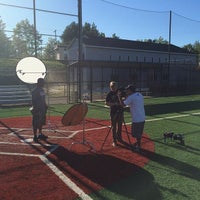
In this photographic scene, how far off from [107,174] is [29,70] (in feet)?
19.2

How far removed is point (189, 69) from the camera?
2947 cm

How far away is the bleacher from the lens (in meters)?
18.4

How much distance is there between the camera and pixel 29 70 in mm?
10125

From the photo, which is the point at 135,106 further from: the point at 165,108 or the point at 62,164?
the point at 165,108

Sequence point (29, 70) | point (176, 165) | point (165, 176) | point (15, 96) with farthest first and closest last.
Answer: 1. point (15, 96)
2. point (29, 70)
3. point (176, 165)
4. point (165, 176)

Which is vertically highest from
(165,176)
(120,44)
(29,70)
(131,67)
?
(120,44)

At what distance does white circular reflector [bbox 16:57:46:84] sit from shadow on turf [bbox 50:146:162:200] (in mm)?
3913

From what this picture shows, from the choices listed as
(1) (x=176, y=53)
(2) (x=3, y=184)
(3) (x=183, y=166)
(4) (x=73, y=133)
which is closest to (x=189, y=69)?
(1) (x=176, y=53)

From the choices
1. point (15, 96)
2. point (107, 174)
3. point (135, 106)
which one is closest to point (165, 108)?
point (135, 106)

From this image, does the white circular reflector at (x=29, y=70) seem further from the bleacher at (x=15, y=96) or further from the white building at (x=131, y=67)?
the white building at (x=131, y=67)

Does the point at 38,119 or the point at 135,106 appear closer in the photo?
the point at 135,106

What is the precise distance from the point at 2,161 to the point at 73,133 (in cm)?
318

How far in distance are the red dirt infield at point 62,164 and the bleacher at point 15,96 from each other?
934 cm

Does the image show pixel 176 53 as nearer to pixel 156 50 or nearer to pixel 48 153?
pixel 156 50
